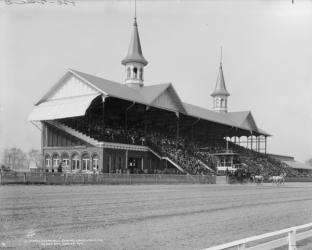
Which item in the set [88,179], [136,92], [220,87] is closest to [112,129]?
[136,92]

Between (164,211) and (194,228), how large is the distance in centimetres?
345

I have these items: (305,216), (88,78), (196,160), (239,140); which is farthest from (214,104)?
(305,216)

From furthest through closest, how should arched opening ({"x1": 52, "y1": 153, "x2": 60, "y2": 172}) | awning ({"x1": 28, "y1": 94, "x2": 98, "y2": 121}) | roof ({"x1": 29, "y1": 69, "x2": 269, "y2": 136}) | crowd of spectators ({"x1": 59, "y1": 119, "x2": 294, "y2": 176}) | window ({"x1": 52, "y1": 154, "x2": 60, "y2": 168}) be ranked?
1. window ({"x1": 52, "y1": 154, "x2": 60, "y2": 168})
2. arched opening ({"x1": 52, "y1": 153, "x2": 60, "y2": 172})
3. crowd of spectators ({"x1": 59, "y1": 119, "x2": 294, "y2": 176})
4. roof ({"x1": 29, "y1": 69, "x2": 269, "y2": 136})
5. awning ({"x1": 28, "y1": 94, "x2": 98, "y2": 121})

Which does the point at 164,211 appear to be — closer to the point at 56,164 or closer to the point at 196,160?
the point at 56,164

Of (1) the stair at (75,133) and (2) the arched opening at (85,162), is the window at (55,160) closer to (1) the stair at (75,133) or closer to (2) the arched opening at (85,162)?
(1) the stair at (75,133)

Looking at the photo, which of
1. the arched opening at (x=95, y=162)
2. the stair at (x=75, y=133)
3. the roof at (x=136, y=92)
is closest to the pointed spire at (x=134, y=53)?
the roof at (x=136, y=92)

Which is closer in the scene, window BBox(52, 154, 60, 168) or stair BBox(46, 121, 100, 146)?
stair BBox(46, 121, 100, 146)

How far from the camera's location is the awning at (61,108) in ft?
129

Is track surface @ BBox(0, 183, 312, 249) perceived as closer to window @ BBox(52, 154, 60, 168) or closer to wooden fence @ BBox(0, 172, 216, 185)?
wooden fence @ BBox(0, 172, 216, 185)

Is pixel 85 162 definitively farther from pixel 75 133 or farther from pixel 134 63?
pixel 134 63

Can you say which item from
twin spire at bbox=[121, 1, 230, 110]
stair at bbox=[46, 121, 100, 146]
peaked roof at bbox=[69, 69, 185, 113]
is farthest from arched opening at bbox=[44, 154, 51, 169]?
twin spire at bbox=[121, 1, 230, 110]

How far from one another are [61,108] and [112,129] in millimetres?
5371

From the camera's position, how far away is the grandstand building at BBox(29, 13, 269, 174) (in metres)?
40.7

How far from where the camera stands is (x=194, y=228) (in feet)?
36.6
